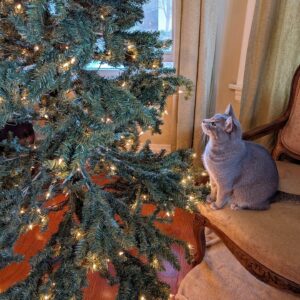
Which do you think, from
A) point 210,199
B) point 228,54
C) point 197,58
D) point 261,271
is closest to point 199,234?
point 210,199

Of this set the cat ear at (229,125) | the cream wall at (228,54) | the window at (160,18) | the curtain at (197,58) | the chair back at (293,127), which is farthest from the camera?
the window at (160,18)

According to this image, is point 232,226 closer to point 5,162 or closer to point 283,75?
point 5,162

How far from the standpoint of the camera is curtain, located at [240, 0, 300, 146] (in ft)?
4.34

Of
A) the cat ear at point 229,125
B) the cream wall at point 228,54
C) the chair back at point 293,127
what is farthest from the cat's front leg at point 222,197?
the cream wall at point 228,54

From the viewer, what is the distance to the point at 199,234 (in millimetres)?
1123

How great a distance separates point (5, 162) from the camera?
882 mm

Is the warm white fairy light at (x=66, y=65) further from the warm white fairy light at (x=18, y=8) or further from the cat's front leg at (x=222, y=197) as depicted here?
the cat's front leg at (x=222, y=197)

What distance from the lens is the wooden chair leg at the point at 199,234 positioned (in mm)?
1071

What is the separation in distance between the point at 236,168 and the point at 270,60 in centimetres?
76

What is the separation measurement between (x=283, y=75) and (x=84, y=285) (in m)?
1.35

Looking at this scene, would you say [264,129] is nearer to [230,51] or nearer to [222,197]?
[222,197]

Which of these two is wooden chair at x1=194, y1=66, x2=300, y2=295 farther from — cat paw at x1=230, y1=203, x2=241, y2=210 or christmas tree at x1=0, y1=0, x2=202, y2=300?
christmas tree at x1=0, y1=0, x2=202, y2=300

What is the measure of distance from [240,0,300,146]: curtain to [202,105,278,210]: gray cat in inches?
21.2

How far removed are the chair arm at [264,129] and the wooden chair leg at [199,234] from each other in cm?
46
